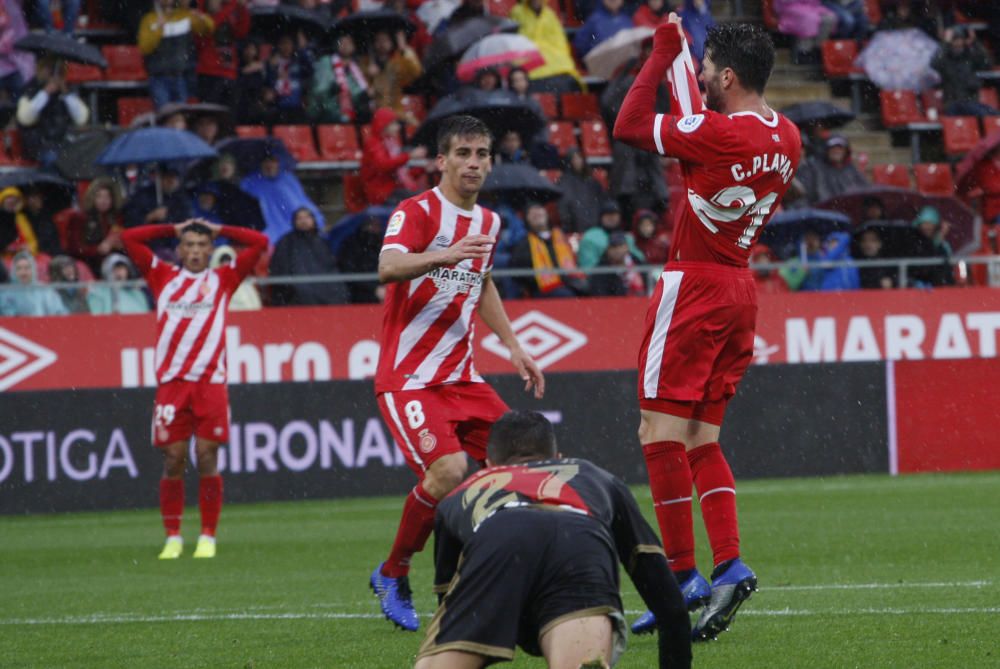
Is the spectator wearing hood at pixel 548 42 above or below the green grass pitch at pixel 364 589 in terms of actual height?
above

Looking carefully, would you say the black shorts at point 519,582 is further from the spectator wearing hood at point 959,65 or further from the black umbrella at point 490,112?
the spectator wearing hood at point 959,65

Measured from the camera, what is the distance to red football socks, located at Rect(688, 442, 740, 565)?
6672mm

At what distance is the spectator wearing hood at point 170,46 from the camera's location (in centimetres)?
1955

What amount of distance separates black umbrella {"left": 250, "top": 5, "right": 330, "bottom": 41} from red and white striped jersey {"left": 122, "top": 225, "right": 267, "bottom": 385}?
8463 mm

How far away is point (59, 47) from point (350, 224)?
3830mm

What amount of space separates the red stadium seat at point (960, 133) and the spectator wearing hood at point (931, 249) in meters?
2.84

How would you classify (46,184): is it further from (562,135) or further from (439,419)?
(439,419)

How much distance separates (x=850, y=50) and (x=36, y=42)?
10481 millimetres

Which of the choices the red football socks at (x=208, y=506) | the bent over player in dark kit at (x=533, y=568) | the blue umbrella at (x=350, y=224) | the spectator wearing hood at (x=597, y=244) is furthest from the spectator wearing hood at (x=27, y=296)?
the bent over player in dark kit at (x=533, y=568)

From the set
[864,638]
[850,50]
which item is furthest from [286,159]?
[864,638]

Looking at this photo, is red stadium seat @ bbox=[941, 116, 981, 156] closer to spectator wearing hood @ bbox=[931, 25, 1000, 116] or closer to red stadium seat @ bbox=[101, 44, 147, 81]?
spectator wearing hood @ bbox=[931, 25, 1000, 116]

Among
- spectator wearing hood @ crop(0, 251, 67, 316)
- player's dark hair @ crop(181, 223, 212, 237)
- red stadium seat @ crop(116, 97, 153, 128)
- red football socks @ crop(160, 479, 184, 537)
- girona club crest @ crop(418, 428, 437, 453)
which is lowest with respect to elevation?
red football socks @ crop(160, 479, 184, 537)

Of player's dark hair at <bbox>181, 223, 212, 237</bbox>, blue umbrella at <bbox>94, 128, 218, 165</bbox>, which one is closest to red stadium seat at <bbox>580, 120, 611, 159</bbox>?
blue umbrella at <bbox>94, 128, 218, 165</bbox>

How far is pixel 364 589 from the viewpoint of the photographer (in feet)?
30.2
